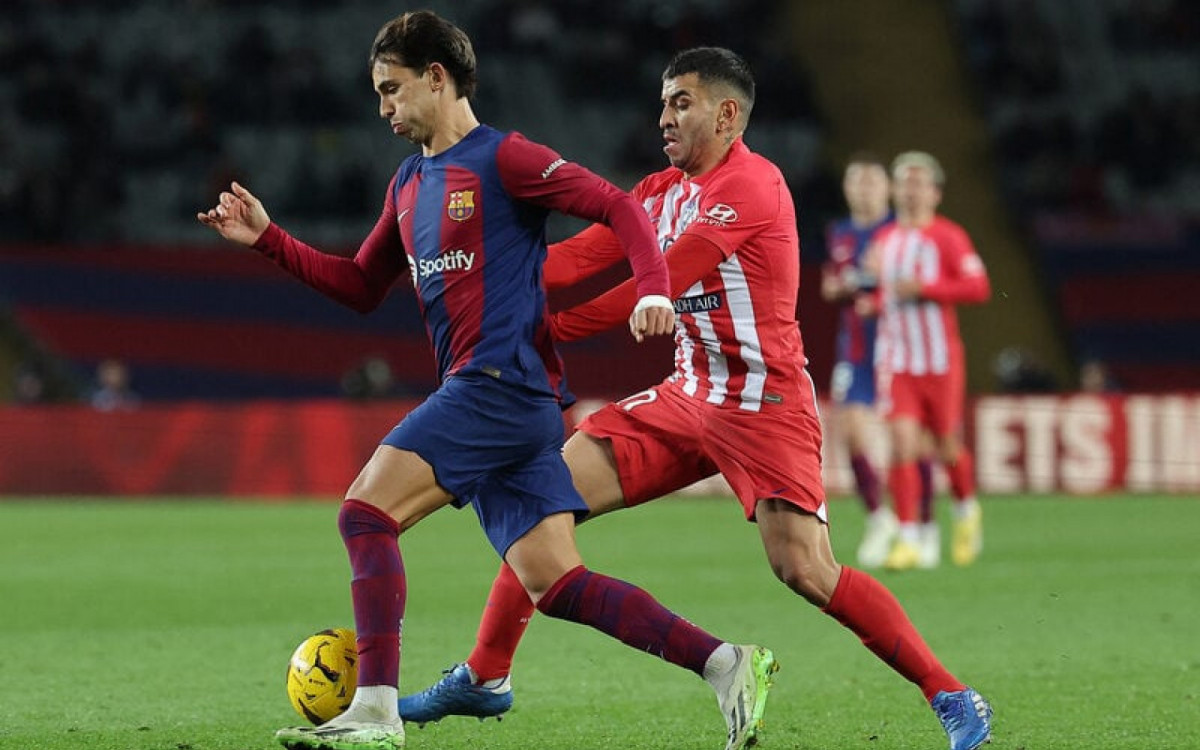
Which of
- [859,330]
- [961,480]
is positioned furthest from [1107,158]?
[961,480]

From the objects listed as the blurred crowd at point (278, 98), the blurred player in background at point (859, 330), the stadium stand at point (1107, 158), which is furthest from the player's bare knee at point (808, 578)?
the blurred crowd at point (278, 98)

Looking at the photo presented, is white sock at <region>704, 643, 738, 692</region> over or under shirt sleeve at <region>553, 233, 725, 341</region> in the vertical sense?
under

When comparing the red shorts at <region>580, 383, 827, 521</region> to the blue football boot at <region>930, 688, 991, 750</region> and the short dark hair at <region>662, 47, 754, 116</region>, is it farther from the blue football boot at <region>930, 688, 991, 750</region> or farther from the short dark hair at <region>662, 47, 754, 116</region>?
the short dark hair at <region>662, 47, 754, 116</region>

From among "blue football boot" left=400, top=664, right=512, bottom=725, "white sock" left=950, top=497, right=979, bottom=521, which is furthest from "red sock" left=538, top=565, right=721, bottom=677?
"white sock" left=950, top=497, right=979, bottom=521

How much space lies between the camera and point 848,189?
12266 millimetres

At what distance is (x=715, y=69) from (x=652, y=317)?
1338mm

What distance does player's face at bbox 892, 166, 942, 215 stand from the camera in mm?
11609

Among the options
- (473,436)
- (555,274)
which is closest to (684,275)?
(555,274)

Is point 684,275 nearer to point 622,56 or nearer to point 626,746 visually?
point 626,746

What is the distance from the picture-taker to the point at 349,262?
5.67 m

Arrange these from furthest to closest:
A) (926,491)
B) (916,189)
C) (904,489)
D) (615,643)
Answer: (916,189)
(926,491)
(904,489)
(615,643)

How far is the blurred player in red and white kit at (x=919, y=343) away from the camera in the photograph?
446 inches

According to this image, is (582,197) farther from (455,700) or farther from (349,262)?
(455,700)

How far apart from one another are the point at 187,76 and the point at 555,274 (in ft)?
66.8
